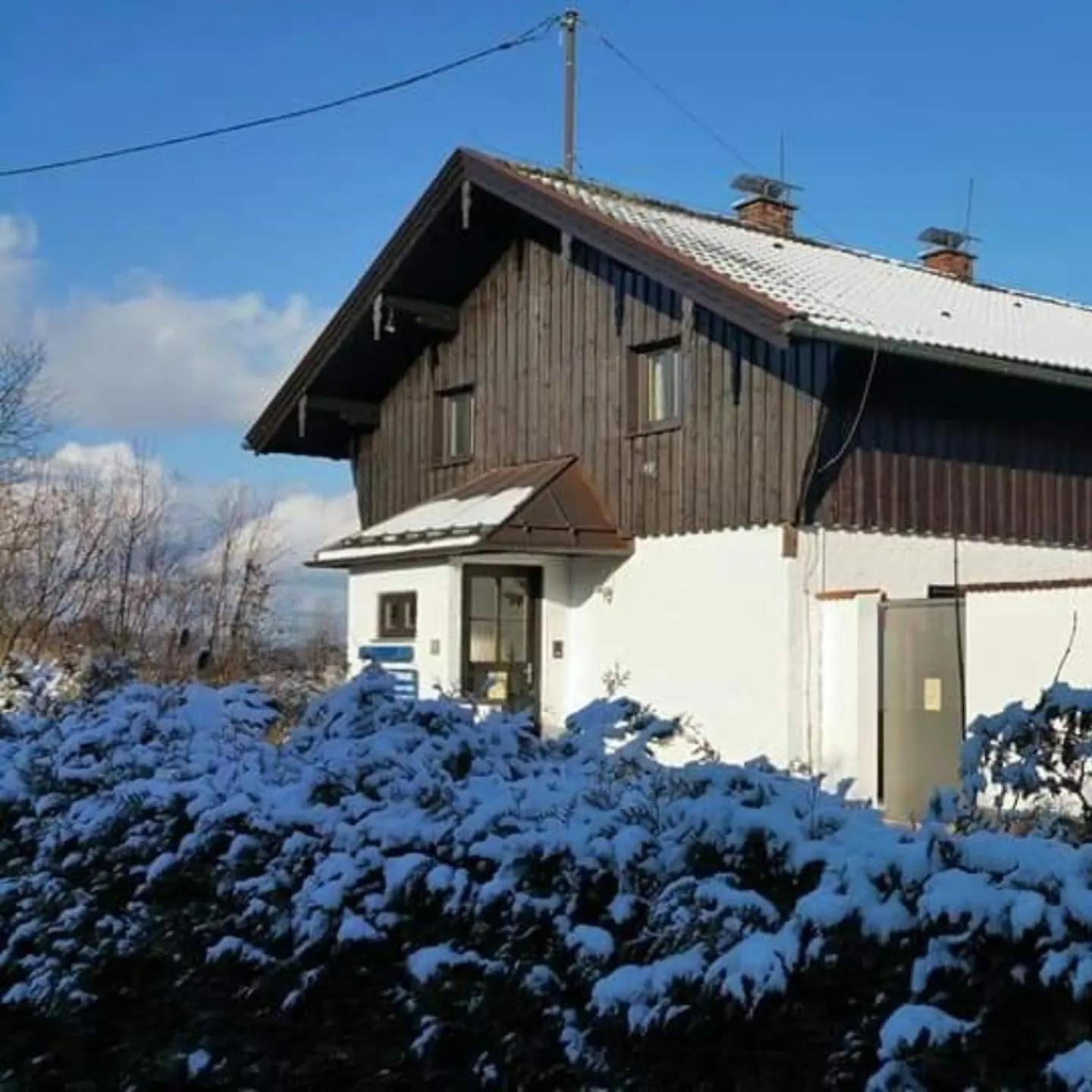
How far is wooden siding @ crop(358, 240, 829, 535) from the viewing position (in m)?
A: 13.0

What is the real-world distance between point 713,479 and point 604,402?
6.12ft

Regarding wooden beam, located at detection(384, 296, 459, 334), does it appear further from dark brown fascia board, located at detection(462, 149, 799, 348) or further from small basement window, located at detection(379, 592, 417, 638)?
small basement window, located at detection(379, 592, 417, 638)

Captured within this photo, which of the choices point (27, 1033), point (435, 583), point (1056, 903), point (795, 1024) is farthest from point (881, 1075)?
point (435, 583)

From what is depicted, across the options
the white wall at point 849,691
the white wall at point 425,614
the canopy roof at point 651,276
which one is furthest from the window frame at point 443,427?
the white wall at point 849,691

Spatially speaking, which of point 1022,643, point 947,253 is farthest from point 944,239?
point 1022,643

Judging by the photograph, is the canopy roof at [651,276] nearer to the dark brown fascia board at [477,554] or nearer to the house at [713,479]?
the house at [713,479]

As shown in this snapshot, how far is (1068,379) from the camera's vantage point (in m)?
13.2

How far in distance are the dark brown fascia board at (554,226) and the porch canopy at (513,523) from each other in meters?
2.37

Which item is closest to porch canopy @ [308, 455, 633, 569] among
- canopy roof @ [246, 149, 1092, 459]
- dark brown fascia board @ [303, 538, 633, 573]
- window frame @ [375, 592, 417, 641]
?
dark brown fascia board @ [303, 538, 633, 573]

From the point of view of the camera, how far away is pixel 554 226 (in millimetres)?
14859

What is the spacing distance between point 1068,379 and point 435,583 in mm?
→ 6539

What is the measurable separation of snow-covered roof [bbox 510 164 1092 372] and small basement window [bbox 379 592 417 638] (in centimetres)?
464

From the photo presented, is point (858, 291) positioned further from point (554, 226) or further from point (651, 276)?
point (554, 226)

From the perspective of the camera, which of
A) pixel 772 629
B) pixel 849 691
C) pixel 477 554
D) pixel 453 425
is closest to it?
pixel 849 691
